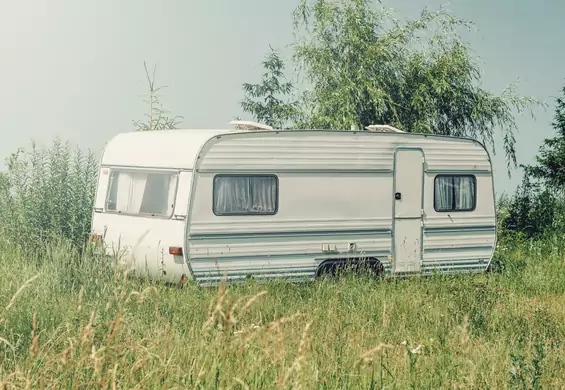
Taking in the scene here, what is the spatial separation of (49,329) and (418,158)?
7602 millimetres

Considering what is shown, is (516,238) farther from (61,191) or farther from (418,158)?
(61,191)

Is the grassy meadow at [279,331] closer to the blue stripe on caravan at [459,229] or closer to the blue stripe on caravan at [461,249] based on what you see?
the blue stripe on caravan at [461,249]

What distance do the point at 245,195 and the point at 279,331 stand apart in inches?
304

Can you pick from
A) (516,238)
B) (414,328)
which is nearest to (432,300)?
(414,328)

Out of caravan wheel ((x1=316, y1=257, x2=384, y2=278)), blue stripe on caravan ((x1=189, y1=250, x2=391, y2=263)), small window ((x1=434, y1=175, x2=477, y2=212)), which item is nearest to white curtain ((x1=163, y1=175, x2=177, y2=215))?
blue stripe on caravan ((x1=189, y1=250, x2=391, y2=263))

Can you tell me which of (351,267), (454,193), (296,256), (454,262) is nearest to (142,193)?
(296,256)

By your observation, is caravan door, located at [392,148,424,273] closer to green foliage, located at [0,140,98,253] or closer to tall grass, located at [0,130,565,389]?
tall grass, located at [0,130,565,389]

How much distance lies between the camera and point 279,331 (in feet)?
13.0

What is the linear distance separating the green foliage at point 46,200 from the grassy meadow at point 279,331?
0.47 meters

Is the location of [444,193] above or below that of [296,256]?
above

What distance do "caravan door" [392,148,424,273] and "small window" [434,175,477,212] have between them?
1.41 feet

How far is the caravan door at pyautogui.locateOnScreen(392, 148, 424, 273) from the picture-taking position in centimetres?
1289

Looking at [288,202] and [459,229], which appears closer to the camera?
[288,202]

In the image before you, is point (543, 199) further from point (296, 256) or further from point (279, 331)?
point (279, 331)
